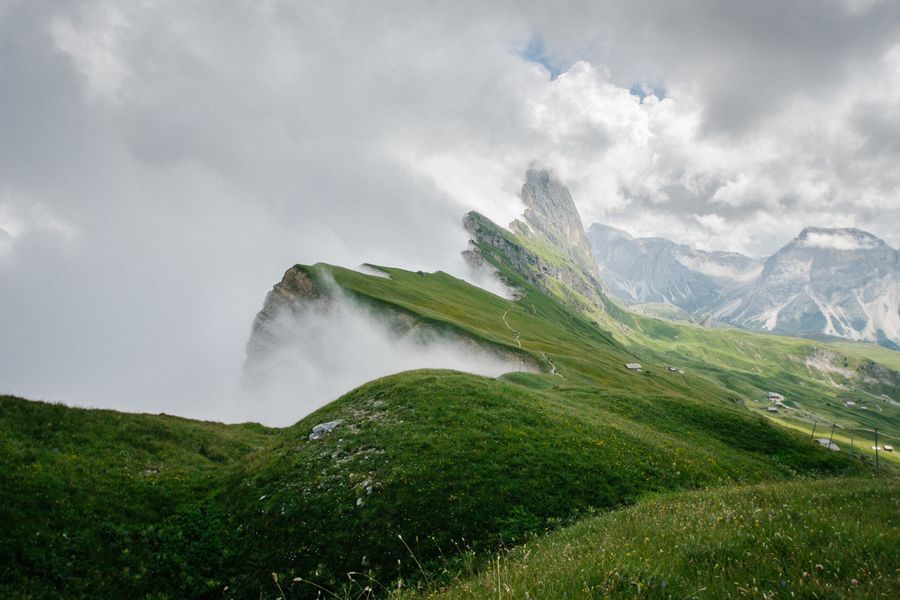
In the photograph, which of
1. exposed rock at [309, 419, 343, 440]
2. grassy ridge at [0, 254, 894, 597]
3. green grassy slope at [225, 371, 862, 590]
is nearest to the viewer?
grassy ridge at [0, 254, 894, 597]

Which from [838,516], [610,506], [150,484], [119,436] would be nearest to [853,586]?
[838,516]

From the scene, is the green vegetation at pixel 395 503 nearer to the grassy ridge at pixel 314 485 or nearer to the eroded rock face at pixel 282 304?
the grassy ridge at pixel 314 485

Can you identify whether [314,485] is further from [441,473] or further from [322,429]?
[322,429]

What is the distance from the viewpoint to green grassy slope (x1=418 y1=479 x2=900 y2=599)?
19.1ft

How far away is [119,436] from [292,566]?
15704mm

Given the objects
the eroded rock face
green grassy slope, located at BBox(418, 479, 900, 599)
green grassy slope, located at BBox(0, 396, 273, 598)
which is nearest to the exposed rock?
green grassy slope, located at BBox(0, 396, 273, 598)

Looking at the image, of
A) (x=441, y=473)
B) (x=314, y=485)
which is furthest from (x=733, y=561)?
(x=314, y=485)

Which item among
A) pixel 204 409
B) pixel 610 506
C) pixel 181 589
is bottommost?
pixel 204 409

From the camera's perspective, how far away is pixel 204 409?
632 feet

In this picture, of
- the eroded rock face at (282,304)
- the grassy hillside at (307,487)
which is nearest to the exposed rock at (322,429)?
the grassy hillside at (307,487)

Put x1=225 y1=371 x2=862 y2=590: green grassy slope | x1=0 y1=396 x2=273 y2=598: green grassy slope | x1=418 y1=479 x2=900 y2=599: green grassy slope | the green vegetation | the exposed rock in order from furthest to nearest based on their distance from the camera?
the exposed rock → x1=225 y1=371 x2=862 y2=590: green grassy slope → x1=0 y1=396 x2=273 y2=598: green grassy slope → the green vegetation → x1=418 y1=479 x2=900 y2=599: green grassy slope

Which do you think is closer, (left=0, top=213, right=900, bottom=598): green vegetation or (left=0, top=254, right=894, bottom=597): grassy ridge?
(left=0, top=213, right=900, bottom=598): green vegetation

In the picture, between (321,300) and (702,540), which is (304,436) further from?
(321,300)

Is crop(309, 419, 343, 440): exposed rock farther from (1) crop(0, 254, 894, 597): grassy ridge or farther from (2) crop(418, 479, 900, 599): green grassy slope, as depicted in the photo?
(2) crop(418, 479, 900, 599): green grassy slope
